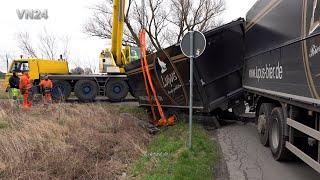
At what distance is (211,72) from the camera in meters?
12.1

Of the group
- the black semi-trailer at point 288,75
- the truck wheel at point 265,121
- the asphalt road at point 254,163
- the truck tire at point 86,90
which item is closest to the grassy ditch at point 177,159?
the asphalt road at point 254,163

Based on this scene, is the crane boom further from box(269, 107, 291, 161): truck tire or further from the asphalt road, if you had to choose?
box(269, 107, 291, 161): truck tire

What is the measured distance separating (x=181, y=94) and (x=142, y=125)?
154 centimetres

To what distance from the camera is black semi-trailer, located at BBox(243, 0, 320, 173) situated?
19.5 feet

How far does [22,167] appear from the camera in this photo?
7156 millimetres

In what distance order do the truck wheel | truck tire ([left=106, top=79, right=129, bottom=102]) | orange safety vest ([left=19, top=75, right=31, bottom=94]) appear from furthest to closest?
truck tire ([left=106, top=79, right=129, bottom=102]) < orange safety vest ([left=19, top=75, right=31, bottom=94]) < the truck wheel

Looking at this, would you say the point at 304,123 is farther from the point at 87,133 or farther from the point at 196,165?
the point at 87,133

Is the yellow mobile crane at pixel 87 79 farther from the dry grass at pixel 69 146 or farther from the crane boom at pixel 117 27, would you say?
the dry grass at pixel 69 146

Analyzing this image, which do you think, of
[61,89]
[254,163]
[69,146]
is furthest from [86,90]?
[254,163]

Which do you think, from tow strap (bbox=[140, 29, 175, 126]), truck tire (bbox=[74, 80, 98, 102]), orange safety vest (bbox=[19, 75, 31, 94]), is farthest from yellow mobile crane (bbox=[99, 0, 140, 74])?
tow strap (bbox=[140, 29, 175, 126])

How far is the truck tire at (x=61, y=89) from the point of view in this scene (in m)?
22.1

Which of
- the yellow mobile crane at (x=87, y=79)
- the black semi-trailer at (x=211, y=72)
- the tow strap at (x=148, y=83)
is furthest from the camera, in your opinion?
the yellow mobile crane at (x=87, y=79)

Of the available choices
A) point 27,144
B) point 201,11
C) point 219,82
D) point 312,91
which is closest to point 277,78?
point 312,91

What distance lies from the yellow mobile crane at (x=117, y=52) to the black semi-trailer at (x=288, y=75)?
10815mm
